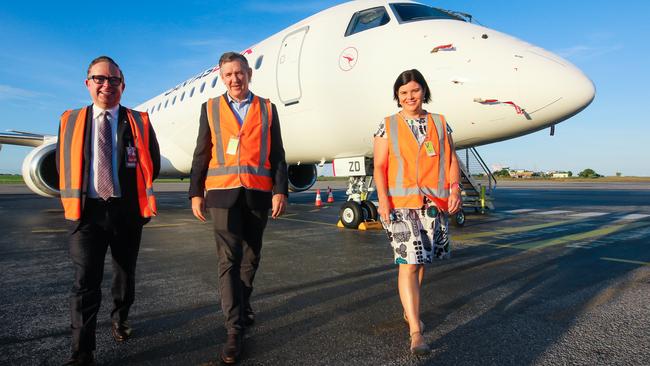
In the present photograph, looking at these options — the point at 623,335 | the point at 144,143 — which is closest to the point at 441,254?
the point at 623,335

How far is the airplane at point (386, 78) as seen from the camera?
518 centimetres

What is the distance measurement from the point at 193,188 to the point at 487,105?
13.4 feet

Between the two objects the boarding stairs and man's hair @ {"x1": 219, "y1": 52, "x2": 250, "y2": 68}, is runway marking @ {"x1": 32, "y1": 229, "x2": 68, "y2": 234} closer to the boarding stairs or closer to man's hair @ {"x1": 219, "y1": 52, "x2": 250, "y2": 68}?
man's hair @ {"x1": 219, "y1": 52, "x2": 250, "y2": 68}

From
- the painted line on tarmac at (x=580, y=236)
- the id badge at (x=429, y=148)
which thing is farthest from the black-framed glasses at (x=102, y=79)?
the painted line on tarmac at (x=580, y=236)

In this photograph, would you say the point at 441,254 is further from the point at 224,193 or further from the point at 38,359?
the point at 38,359

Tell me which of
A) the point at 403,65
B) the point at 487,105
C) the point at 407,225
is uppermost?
the point at 403,65

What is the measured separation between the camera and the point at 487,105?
17.5ft

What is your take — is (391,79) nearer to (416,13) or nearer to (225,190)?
(416,13)

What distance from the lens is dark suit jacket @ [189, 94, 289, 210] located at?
2.72m

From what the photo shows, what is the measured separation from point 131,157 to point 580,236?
25.3 ft

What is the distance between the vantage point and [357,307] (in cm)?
337

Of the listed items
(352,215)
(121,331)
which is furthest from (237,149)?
(352,215)

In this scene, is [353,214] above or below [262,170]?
below

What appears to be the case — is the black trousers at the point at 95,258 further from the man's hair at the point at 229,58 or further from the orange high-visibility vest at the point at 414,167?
the orange high-visibility vest at the point at 414,167
